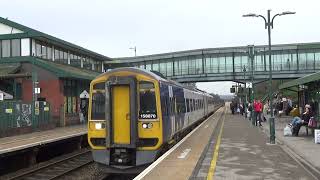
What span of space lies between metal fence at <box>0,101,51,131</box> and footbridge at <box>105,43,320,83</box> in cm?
4370

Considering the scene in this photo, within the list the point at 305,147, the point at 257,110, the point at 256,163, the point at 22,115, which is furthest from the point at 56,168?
the point at 257,110

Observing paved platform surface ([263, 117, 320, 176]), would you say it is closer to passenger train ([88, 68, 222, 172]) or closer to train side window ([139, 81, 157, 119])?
passenger train ([88, 68, 222, 172])

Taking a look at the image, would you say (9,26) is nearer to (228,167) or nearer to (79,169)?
(79,169)

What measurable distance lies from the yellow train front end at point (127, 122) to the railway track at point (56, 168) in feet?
8.48

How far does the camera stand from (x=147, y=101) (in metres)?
15.4

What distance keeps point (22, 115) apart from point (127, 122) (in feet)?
48.6

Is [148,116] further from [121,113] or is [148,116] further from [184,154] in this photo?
[184,154]

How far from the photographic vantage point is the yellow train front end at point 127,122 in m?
15.0

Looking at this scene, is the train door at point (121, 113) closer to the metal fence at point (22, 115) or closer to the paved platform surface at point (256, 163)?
the paved platform surface at point (256, 163)

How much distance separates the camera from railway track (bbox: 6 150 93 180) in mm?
17188

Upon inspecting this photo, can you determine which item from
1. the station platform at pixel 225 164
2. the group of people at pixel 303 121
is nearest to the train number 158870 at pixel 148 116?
the station platform at pixel 225 164

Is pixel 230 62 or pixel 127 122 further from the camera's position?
pixel 230 62

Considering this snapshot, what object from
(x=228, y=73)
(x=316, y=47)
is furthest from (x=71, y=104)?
(x=316, y=47)

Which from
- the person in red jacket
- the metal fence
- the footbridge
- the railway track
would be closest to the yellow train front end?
the railway track
